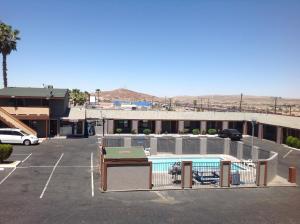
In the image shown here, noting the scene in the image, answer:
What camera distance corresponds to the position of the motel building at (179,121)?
176 ft

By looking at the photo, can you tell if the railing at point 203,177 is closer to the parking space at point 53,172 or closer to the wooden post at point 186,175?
the wooden post at point 186,175

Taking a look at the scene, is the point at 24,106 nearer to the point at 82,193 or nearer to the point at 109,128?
the point at 109,128

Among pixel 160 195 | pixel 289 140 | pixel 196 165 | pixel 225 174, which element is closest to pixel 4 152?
pixel 160 195

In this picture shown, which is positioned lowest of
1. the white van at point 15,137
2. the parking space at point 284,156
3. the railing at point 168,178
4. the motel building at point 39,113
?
the parking space at point 284,156

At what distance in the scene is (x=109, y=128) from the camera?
181 ft

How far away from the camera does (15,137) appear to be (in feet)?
139

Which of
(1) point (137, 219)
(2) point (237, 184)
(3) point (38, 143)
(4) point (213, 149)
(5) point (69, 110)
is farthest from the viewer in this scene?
(5) point (69, 110)

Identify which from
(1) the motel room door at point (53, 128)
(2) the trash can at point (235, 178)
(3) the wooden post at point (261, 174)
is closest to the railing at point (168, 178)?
(2) the trash can at point (235, 178)

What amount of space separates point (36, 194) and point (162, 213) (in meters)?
7.75

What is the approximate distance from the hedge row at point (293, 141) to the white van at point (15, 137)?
1195 inches

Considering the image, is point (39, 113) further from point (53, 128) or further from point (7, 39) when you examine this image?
point (7, 39)

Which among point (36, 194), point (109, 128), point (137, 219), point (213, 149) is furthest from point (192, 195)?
point (109, 128)

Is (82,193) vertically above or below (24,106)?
below

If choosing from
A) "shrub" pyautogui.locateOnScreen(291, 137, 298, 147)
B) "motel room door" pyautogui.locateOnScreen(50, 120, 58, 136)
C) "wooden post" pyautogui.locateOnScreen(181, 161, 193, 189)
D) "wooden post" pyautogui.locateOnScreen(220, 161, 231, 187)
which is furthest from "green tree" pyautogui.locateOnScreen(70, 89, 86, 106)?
"wooden post" pyautogui.locateOnScreen(220, 161, 231, 187)
